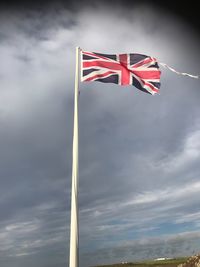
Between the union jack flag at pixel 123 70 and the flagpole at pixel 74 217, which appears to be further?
the union jack flag at pixel 123 70

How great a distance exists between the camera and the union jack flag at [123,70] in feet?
52.2

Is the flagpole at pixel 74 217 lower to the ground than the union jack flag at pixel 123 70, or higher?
lower

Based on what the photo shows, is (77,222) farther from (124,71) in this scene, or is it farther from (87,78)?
→ (124,71)

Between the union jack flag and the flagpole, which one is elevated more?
the union jack flag

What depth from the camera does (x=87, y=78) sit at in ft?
51.6

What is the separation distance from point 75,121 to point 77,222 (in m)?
3.47

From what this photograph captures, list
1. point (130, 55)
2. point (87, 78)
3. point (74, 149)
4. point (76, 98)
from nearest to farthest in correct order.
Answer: point (74, 149), point (76, 98), point (87, 78), point (130, 55)

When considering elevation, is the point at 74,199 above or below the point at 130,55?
below

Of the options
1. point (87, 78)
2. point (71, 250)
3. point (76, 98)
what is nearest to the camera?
point (71, 250)

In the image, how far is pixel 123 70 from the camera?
1659 cm

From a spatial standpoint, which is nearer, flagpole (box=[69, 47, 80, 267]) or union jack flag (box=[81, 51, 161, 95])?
flagpole (box=[69, 47, 80, 267])

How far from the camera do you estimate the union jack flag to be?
15898mm

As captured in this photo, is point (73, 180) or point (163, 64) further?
point (163, 64)

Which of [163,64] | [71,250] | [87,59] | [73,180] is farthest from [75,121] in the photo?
[163,64]
